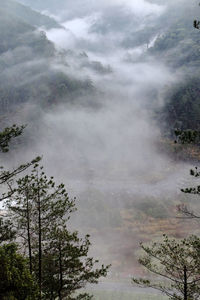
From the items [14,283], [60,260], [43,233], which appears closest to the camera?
[14,283]

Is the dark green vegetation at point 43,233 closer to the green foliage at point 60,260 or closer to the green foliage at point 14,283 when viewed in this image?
the green foliage at point 60,260

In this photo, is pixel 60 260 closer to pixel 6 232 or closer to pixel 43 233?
pixel 43 233

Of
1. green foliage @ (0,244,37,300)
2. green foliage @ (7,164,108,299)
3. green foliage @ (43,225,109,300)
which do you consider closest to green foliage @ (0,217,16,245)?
green foliage @ (7,164,108,299)

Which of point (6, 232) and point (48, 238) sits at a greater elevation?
point (6, 232)

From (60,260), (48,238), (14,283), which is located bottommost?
(14,283)

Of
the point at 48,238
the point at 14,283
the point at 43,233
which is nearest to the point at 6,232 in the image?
the point at 43,233

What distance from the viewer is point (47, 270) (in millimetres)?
15992

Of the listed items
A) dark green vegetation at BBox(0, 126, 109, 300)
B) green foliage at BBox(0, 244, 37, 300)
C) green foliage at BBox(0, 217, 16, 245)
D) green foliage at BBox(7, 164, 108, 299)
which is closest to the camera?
green foliage at BBox(0, 244, 37, 300)

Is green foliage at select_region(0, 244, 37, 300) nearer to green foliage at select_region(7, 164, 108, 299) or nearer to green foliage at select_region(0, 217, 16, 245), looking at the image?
green foliage at select_region(7, 164, 108, 299)

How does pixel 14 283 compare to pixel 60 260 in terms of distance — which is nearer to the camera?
pixel 14 283

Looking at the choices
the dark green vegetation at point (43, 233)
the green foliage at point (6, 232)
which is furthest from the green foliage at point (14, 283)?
the green foliage at point (6, 232)

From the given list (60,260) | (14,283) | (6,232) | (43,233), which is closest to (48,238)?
(43,233)

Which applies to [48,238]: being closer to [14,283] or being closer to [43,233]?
[43,233]

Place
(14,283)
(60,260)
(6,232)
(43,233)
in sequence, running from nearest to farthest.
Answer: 1. (14,283)
2. (60,260)
3. (6,232)
4. (43,233)
